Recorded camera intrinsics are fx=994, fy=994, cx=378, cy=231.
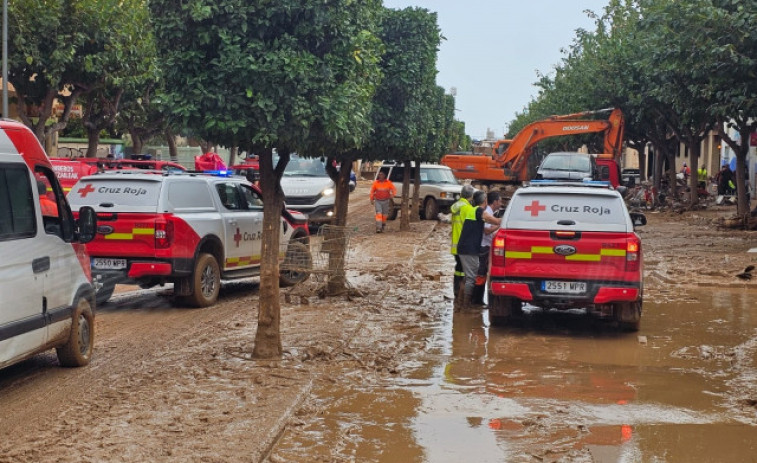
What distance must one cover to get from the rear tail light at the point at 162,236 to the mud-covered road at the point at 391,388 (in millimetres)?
936

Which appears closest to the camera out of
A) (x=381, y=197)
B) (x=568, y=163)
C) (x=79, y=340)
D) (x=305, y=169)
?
(x=79, y=340)

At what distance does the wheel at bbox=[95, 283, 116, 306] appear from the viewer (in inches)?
515

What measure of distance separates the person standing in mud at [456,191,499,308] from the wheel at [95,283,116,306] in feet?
15.5

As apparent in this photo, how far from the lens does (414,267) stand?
1928 centimetres

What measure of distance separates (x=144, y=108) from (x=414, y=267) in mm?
20870

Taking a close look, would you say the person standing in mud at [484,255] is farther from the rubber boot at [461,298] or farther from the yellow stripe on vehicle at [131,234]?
the yellow stripe on vehicle at [131,234]

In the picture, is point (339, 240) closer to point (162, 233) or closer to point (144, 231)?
A: point (162, 233)

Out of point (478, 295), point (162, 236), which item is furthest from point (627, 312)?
point (162, 236)

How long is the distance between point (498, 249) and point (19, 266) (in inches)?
222

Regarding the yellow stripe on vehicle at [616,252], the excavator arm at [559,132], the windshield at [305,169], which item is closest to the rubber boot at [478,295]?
the yellow stripe on vehicle at [616,252]

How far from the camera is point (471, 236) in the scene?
530 inches

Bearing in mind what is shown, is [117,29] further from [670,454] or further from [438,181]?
[670,454]

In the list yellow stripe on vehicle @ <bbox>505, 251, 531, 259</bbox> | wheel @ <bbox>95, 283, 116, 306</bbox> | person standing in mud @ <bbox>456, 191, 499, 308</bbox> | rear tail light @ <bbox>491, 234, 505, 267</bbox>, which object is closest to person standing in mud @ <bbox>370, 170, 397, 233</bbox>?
person standing in mud @ <bbox>456, 191, 499, 308</bbox>

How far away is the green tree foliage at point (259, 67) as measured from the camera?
365 inches
